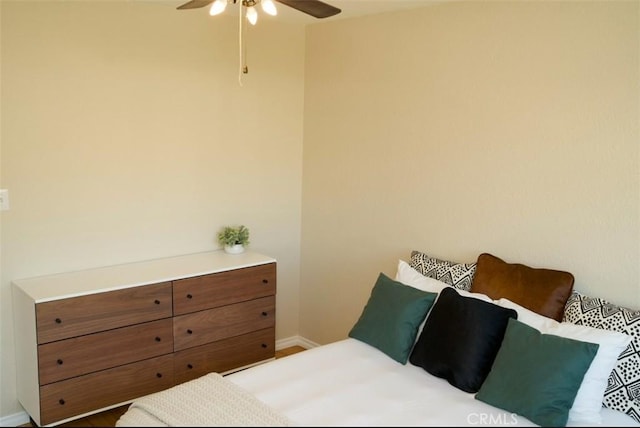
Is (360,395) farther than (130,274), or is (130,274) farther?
(130,274)

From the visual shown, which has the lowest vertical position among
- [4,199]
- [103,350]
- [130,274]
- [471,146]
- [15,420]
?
[15,420]

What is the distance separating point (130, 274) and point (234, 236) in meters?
0.75

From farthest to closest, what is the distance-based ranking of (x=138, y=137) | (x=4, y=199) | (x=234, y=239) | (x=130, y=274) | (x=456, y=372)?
(x=234, y=239) → (x=138, y=137) → (x=130, y=274) → (x=4, y=199) → (x=456, y=372)

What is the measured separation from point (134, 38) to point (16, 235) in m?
1.29

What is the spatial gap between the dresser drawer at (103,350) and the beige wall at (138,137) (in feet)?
1.29

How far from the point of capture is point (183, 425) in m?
2.07

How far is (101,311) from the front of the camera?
2.97 metres

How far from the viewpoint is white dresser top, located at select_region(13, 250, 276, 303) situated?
2914mm

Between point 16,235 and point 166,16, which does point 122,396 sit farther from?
point 166,16

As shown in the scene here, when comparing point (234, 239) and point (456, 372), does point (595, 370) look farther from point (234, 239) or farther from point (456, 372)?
point (234, 239)

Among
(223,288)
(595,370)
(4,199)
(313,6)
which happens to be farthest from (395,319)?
(4,199)

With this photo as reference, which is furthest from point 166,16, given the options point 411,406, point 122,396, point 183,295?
point 411,406

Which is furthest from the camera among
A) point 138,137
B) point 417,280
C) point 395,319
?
point 138,137

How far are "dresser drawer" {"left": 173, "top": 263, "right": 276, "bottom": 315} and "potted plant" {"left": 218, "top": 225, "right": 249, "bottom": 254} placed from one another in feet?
0.84
